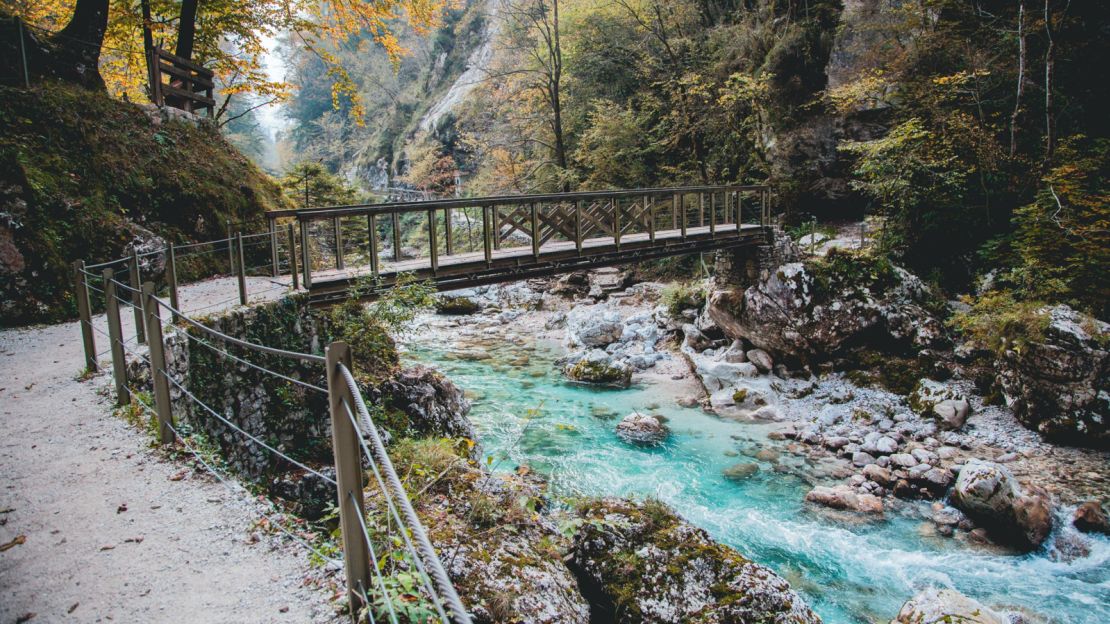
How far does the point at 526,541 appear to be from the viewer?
4.03m

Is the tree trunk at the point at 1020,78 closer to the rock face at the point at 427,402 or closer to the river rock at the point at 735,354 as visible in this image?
the river rock at the point at 735,354

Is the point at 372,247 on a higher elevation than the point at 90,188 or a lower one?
lower

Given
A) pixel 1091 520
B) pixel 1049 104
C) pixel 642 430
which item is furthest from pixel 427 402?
pixel 1049 104

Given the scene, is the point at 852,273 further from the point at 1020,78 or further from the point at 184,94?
the point at 184,94

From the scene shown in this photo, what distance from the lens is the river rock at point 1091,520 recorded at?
22.6ft

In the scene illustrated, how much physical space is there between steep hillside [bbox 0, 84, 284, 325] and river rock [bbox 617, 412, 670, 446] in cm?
881

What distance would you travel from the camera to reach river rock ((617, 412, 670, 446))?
9.92 m

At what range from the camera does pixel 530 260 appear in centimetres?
973

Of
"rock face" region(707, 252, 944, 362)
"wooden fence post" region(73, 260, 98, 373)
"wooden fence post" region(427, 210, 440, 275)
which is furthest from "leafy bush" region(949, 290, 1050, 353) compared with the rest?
"wooden fence post" region(73, 260, 98, 373)

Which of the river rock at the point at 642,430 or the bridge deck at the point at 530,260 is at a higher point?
the bridge deck at the point at 530,260

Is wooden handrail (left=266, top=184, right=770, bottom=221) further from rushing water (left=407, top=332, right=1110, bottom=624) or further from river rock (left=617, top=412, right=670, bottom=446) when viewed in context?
river rock (left=617, top=412, right=670, bottom=446)

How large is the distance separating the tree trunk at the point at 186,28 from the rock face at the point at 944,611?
16.7 metres

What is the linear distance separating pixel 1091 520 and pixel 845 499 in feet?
8.97

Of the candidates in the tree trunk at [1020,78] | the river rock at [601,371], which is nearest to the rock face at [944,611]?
the river rock at [601,371]
